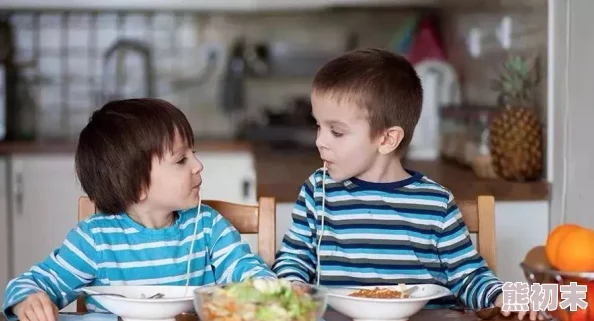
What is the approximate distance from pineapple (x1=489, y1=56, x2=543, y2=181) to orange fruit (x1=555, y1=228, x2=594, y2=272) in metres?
1.12

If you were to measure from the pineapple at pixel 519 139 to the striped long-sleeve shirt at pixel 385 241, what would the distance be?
0.72 m

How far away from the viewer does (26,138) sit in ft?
12.0

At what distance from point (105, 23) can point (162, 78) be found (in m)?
0.31

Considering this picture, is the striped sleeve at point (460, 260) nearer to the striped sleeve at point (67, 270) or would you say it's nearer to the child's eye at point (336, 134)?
the child's eye at point (336, 134)

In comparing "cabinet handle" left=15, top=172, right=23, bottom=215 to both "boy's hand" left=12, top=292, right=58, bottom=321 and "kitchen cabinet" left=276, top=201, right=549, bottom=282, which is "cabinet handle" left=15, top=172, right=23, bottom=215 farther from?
"boy's hand" left=12, top=292, right=58, bottom=321

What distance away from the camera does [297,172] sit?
2533 mm

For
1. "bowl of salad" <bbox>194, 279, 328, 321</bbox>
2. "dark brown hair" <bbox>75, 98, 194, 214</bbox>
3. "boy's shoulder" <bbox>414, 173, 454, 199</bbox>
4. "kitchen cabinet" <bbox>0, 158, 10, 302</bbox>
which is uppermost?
"dark brown hair" <bbox>75, 98, 194, 214</bbox>

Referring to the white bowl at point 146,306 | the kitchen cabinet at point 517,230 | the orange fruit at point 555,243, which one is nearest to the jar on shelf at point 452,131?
the kitchen cabinet at point 517,230

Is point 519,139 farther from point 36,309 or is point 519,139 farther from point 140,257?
point 36,309

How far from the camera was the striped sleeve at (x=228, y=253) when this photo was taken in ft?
5.00

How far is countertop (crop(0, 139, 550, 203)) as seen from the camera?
2.23m

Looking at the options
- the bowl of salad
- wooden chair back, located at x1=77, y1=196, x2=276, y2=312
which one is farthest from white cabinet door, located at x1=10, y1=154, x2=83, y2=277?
the bowl of salad

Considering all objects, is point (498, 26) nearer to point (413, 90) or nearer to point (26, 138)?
point (413, 90)

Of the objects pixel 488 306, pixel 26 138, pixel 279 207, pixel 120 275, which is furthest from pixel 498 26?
pixel 26 138
